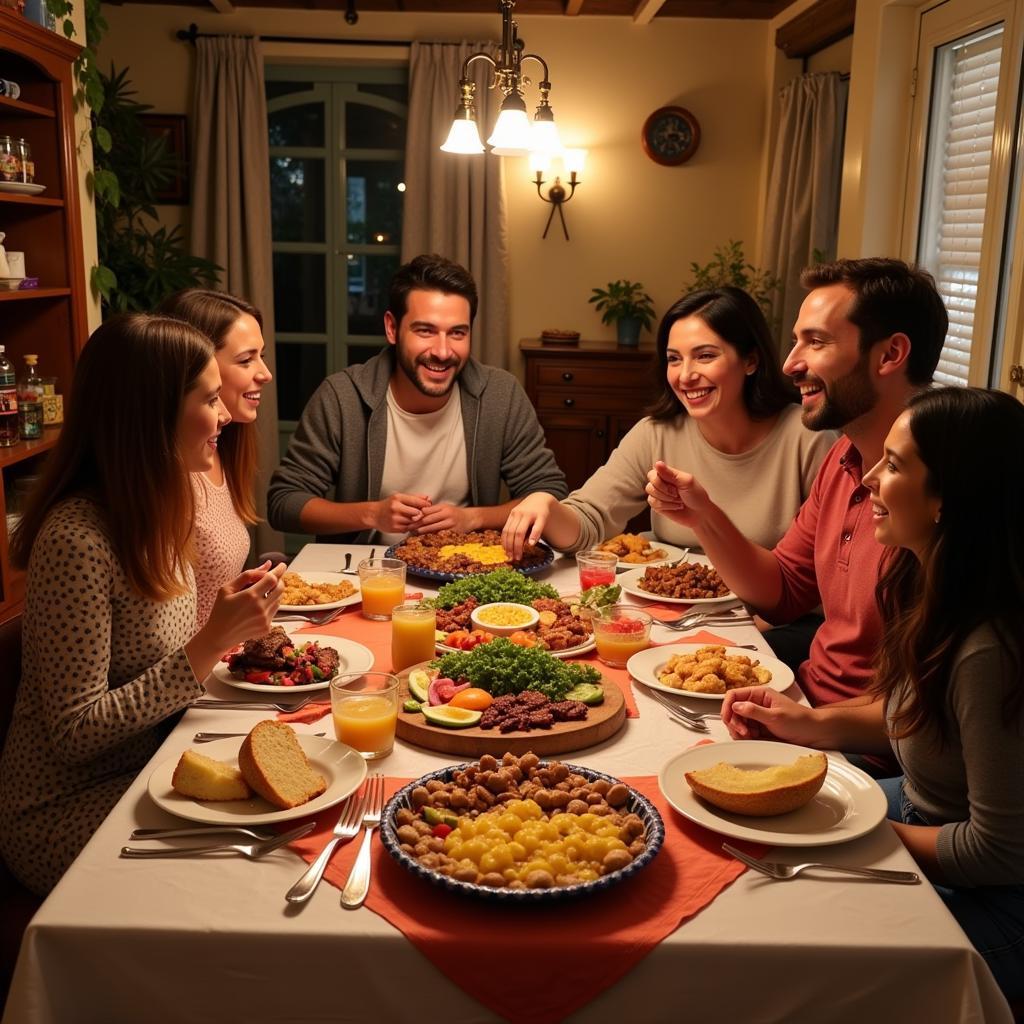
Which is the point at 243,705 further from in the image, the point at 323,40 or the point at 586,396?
the point at 323,40

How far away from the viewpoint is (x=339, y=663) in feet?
6.08

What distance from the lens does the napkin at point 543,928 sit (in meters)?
1.08

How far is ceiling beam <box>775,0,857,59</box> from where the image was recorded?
4574 mm

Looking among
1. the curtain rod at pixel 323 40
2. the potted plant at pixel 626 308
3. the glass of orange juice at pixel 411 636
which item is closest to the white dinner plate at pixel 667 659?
the glass of orange juice at pixel 411 636

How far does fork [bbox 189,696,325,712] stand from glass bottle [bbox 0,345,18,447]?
218cm

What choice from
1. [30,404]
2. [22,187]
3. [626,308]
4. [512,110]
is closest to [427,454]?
[512,110]

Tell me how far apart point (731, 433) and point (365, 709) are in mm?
1642

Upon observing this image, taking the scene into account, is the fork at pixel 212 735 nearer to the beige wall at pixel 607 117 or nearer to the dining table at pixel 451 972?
the dining table at pixel 451 972

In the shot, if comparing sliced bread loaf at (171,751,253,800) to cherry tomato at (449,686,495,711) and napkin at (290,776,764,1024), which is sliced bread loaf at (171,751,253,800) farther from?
cherry tomato at (449,686,495,711)

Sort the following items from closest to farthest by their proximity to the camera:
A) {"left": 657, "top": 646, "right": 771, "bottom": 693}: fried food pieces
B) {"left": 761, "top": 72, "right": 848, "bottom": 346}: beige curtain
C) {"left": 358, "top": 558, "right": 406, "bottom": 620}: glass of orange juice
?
{"left": 657, "top": 646, "right": 771, "bottom": 693}: fried food pieces
{"left": 358, "top": 558, "right": 406, "bottom": 620}: glass of orange juice
{"left": 761, "top": 72, "right": 848, "bottom": 346}: beige curtain

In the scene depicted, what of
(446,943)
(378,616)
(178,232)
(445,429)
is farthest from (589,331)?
(446,943)

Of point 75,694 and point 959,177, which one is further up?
point 959,177

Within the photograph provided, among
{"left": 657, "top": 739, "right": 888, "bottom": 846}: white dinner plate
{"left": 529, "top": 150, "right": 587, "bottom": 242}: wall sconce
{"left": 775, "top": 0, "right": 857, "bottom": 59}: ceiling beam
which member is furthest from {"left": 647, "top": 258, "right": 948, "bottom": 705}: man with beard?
{"left": 529, "top": 150, "right": 587, "bottom": 242}: wall sconce

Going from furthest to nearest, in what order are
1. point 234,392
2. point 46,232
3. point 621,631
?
point 46,232
point 234,392
point 621,631
